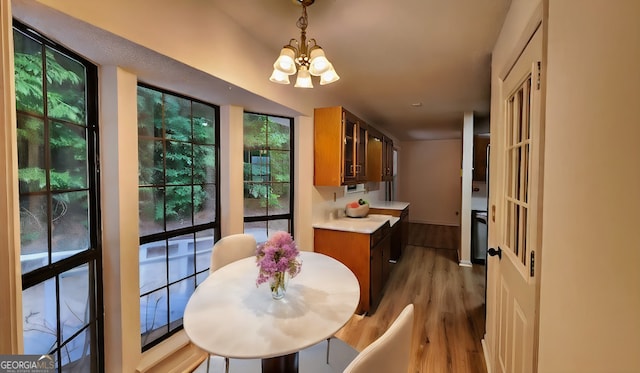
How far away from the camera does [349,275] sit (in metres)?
1.61

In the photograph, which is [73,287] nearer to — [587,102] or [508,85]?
[587,102]

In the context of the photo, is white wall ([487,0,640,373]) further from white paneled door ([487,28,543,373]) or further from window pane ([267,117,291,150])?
window pane ([267,117,291,150])

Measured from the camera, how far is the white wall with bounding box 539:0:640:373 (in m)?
0.53

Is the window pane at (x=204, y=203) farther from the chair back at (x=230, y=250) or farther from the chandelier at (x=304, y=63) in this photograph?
the chandelier at (x=304, y=63)

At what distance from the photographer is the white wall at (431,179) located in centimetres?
686

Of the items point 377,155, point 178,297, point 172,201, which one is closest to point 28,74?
point 172,201

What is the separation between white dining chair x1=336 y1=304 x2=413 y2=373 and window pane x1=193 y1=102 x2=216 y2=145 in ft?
6.34

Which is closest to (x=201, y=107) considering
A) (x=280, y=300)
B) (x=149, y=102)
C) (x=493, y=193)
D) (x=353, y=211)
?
(x=149, y=102)

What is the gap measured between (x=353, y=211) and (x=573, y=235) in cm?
270

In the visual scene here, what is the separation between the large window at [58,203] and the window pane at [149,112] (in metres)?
0.29

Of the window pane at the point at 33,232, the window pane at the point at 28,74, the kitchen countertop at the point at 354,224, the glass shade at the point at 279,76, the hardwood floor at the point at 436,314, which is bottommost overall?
the hardwood floor at the point at 436,314

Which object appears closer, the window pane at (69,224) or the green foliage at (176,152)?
the window pane at (69,224)

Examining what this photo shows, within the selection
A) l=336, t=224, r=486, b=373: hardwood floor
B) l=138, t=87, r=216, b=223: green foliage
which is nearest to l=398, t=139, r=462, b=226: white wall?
l=336, t=224, r=486, b=373: hardwood floor

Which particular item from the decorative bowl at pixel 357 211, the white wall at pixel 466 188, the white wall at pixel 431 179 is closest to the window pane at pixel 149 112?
the decorative bowl at pixel 357 211
